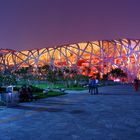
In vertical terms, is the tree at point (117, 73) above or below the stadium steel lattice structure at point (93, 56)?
below

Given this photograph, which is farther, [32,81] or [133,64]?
[133,64]

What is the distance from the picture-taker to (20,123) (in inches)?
386

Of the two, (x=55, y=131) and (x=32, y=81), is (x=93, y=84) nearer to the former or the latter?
(x=55, y=131)

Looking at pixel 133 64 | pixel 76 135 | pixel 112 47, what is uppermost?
pixel 112 47

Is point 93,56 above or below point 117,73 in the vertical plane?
above

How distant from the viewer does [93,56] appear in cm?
10000

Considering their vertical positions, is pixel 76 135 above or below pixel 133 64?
below

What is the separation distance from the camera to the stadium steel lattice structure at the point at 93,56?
94.9 metres

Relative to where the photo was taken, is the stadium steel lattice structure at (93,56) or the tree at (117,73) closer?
the tree at (117,73)

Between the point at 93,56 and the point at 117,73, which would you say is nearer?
the point at 117,73

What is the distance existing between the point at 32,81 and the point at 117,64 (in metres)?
38.4

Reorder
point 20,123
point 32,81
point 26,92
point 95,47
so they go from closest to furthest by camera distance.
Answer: point 20,123 → point 26,92 → point 32,81 → point 95,47

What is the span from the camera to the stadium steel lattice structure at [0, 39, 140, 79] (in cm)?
9494

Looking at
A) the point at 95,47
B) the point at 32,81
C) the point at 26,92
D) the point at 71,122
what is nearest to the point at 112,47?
the point at 95,47
